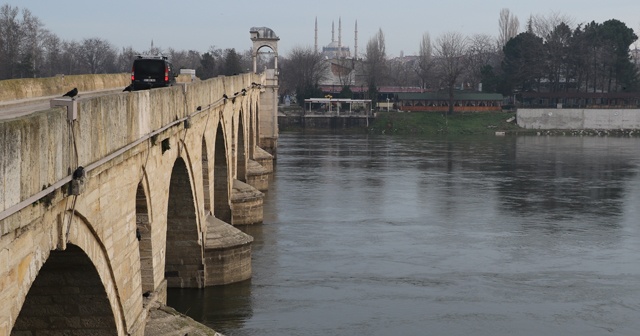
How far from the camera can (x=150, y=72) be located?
27.0 m

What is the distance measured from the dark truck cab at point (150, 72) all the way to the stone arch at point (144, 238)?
418 inches

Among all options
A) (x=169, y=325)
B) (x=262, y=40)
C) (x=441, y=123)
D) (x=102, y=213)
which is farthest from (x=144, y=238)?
(x=441, y=123)

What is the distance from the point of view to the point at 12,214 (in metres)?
8.30

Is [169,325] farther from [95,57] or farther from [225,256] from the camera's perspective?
[95,57]

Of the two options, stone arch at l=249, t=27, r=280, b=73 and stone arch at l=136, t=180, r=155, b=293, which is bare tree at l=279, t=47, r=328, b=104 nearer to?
stone arch at l=249, t=27, r=280, b=73

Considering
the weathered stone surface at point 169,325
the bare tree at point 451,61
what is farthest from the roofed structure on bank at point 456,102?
the weathered stone surface at point 169,325

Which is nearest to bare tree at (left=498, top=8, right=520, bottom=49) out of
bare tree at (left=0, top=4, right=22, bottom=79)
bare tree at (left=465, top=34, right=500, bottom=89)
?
bare tree at (left=465, top=34, right=500, bottom=89)

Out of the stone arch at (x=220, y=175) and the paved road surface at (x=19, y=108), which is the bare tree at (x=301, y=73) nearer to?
the stone arch at (x=220, y=175)

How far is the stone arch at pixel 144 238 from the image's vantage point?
16077 millimetres

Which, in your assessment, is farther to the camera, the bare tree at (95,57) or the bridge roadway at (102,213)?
the bare tree at (95,57)

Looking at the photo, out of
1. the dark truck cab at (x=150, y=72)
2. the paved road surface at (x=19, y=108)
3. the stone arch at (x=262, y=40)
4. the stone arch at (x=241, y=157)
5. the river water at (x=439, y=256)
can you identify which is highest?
the stone arch at (x=262, y=40)

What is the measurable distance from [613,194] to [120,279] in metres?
37.2

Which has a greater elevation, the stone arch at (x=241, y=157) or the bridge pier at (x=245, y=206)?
the stone arch at (x=241, y=157)

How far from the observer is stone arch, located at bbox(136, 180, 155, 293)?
1608 centimetres
